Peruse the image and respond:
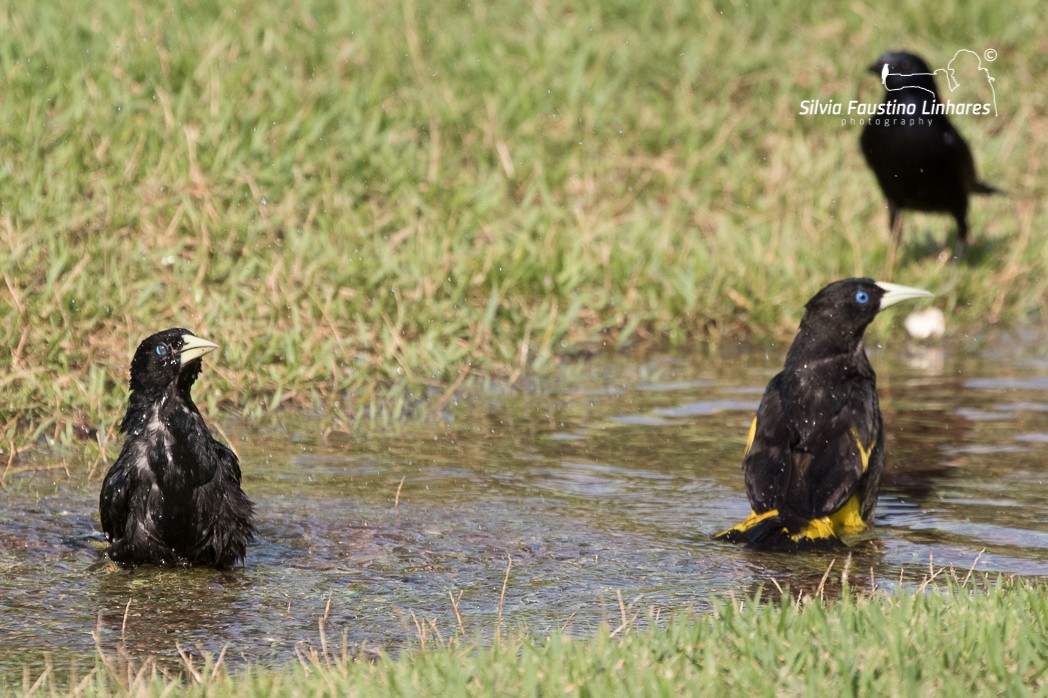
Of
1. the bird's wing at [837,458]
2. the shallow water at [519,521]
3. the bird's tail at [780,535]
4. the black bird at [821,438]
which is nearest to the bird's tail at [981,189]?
the shallow water at [519,521]

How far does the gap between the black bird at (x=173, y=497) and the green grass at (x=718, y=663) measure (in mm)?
938

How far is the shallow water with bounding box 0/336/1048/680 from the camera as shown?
4.74 m

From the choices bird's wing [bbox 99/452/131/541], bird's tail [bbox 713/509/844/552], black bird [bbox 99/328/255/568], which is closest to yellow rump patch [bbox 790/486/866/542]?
bird's tail [bbox 713/509/844/552]

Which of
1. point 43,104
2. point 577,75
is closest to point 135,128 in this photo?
point 43,104

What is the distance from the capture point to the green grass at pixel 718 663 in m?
3.77

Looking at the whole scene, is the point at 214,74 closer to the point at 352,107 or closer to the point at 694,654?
the point at 352,107

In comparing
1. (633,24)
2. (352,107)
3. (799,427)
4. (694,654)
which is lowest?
(694,654)

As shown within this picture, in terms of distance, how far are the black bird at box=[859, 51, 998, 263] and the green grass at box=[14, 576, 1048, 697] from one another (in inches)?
237

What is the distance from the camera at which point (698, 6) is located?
506 inches

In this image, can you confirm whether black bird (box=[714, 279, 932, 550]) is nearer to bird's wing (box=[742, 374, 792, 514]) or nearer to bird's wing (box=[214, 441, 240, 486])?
bird's wing (box=[742, 374, 792, 514])

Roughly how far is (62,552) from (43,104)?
177 inches

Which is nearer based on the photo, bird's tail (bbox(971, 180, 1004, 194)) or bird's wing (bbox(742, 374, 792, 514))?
bird's wing (bbox(742, 374, 792, 514))

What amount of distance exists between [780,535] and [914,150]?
510cm

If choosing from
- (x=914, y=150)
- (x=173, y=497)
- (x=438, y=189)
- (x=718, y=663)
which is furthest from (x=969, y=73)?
(x=718, y=663)
